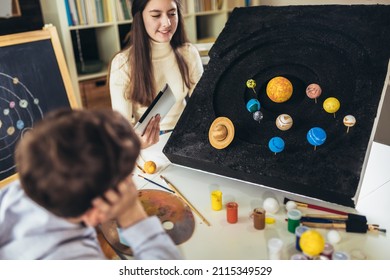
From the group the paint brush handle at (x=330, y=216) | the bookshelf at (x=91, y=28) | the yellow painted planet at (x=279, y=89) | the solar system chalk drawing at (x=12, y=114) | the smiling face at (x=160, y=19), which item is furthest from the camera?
the bookshelf at (x=91, y=28)

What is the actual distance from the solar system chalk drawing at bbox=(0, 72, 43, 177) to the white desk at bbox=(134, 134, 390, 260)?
15.7 inches

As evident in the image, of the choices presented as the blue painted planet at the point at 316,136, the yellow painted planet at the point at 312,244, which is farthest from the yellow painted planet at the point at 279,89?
the yellow painted planet at the point at 312,244

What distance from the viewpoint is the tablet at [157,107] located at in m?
0.89

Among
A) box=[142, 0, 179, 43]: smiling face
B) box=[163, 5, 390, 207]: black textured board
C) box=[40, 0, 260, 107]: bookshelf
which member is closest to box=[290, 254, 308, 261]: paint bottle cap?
box=[163, 5, 390, 207]: black textured board

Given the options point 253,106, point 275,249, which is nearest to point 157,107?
point 253,106

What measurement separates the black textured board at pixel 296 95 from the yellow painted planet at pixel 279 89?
0.09ft

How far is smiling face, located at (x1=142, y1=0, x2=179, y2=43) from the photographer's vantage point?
1.12 meters

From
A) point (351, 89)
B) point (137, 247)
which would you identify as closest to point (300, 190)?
point (351, 89)

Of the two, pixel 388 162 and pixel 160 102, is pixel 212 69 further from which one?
pixel 388 162

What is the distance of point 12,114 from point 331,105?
85 cm

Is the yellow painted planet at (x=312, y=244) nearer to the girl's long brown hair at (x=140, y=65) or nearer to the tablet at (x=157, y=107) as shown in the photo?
the tablet at (x=157, y=107)

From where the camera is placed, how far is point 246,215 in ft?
2.43

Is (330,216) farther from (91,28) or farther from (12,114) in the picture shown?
(91,28)

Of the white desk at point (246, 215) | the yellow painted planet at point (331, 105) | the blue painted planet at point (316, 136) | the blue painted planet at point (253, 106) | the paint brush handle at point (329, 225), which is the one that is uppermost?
the yellow painted planet at point (331, 105)
